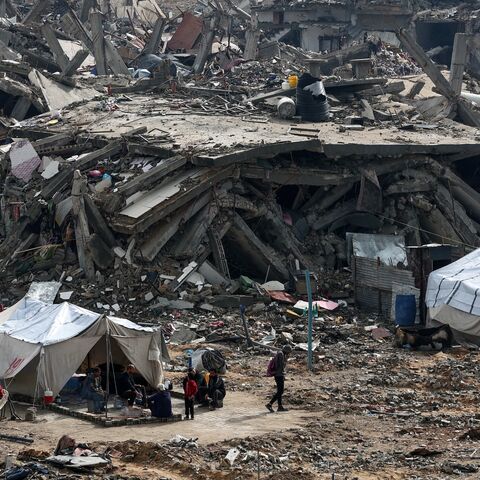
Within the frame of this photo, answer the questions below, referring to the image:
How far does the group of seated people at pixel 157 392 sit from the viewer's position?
1526cm

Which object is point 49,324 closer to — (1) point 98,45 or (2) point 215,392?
(2) point 215,392

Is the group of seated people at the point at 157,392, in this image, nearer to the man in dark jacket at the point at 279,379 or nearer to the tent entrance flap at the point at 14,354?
the man in dark jacket at the point at 279,379

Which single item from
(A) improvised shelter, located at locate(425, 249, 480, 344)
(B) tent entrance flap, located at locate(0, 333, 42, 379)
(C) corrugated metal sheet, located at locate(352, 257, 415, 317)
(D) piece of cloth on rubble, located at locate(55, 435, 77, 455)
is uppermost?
(D) piece of cloth on rubble, located at locate(55, 435, 77, 455)

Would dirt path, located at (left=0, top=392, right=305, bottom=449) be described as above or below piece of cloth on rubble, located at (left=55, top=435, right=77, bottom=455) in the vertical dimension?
below

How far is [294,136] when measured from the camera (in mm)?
25016

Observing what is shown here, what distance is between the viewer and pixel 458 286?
20.1 meters

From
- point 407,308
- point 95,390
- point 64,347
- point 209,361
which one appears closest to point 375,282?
point 407,308

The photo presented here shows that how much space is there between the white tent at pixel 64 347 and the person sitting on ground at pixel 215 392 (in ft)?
2.11

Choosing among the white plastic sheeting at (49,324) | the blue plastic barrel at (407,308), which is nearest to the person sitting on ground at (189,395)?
the white plastic sheeting at (49,324)

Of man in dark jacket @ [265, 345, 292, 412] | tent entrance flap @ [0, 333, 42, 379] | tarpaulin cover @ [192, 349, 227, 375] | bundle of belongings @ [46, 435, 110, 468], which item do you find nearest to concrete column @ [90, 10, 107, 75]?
tarpaulin cover @ [192, 349, 227, 375]

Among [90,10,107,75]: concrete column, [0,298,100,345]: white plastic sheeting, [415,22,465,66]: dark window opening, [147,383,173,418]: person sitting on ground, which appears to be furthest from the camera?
[415,22,465,66]: dark window opening

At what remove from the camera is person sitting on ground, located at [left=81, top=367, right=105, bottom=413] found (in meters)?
15.5

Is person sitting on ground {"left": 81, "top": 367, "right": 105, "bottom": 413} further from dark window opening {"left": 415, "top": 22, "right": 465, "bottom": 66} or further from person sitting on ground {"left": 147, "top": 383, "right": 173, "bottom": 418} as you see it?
dark window opening {"left": 415, "top": 22, "right": 465, "bottom": 66}

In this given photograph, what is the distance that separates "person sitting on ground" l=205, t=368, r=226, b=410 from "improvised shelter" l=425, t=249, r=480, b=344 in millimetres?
4981
